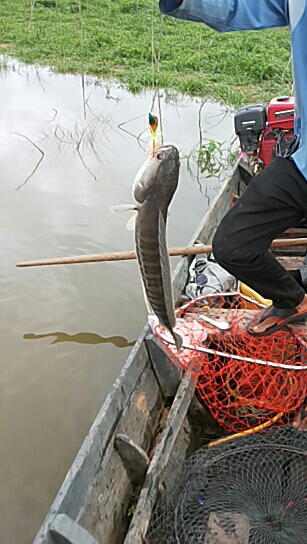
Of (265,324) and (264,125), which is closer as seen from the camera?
(265,324)

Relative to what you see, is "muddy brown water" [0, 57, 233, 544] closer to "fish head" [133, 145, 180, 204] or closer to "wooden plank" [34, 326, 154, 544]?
"fish head" [133, 145, 180, 204]

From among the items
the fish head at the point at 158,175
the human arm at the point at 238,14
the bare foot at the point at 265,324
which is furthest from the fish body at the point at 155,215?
the bare foot at the point at 265,324

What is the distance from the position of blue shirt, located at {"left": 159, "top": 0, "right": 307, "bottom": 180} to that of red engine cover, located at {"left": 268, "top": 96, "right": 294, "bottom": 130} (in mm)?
2209

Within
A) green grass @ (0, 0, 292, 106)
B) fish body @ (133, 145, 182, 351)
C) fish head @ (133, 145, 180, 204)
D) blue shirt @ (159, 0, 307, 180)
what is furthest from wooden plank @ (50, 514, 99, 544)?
green grass @ (0, 0, 292, 106)

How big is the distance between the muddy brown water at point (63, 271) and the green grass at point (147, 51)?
184cm

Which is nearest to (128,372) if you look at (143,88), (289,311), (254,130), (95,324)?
(289,311)

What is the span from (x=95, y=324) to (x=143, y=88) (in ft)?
29.8

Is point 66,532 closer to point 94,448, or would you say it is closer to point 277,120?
point 94,448

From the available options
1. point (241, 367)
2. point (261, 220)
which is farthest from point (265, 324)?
point (261, 220)

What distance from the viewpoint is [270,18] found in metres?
2.71

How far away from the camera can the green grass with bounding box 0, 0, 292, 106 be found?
12.7 m

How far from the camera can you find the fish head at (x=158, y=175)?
2.01 metres

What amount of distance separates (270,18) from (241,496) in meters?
2.30

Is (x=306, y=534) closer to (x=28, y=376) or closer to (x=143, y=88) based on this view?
(x=28, y=376)
